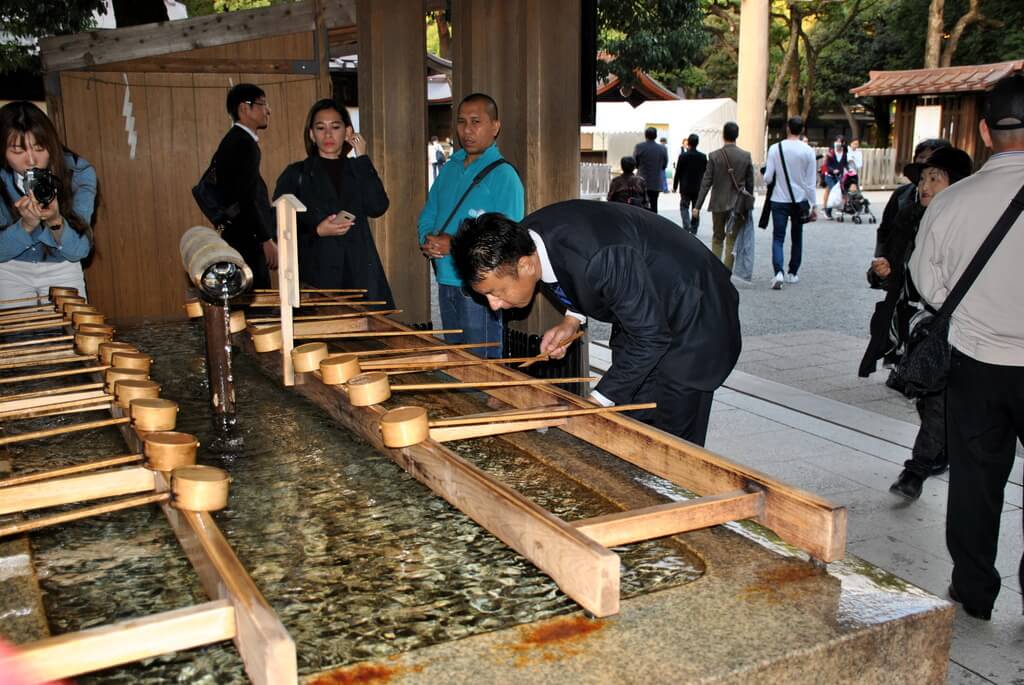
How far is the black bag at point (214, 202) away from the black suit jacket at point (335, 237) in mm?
388

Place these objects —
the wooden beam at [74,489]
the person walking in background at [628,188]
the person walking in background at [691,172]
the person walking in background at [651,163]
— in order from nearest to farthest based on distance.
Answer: the wooden beam at [74,489]
the person walking in background at [628,188]
the person walking in background at [691,172]
the person walking in background at [651,163]

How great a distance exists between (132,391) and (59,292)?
212 centimetres

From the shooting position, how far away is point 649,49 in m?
19.4

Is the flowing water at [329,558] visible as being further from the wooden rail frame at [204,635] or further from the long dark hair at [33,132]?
the long dark hair at [33,132]

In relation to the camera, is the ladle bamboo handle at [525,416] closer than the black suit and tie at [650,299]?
Yes

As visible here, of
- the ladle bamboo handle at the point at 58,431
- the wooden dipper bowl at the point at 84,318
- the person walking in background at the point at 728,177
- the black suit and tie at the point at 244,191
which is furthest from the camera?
the person walking in background at the point at 728,177

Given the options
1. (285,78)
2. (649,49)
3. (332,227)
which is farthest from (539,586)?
(649,49)

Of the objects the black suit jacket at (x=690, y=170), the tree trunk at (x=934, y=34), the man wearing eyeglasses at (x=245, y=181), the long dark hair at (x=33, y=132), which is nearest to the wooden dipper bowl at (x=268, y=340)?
the long dark hair at (x=33, y=132)

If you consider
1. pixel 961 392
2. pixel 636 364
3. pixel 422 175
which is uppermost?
pixel 422 175

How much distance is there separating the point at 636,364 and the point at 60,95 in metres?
5.62

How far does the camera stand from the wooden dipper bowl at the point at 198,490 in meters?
1.66

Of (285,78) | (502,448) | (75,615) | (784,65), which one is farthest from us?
(784,65)

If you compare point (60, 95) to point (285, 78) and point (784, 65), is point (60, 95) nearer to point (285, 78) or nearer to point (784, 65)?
point (285, 78)

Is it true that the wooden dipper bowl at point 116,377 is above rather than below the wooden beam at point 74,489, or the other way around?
above
